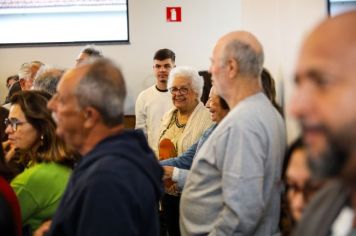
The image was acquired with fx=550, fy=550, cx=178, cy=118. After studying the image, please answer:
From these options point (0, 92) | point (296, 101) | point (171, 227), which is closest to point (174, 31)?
point (0, 92)

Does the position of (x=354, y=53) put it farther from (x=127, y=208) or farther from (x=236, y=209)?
(x=236, y=209)

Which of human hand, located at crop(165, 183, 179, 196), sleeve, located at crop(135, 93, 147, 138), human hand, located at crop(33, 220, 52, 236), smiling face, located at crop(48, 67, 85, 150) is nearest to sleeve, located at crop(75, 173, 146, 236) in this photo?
smiling face, located at crop(48, 67, 85, 150)

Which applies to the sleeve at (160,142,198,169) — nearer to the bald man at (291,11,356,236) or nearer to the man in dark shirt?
the man in dark shirt

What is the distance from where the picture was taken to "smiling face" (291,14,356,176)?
98 centimetres

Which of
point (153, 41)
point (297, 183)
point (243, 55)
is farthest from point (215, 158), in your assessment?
point (153, 41)

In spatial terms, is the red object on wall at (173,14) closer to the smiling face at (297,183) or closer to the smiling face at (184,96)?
the smiling face at (184,96)

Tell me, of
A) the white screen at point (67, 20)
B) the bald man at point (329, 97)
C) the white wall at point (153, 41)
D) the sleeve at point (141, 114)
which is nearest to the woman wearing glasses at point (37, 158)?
the bald man at point (329, 97)

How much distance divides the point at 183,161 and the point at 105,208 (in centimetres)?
145

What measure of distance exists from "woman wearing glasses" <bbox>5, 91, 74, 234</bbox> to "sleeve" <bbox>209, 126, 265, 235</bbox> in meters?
0.64

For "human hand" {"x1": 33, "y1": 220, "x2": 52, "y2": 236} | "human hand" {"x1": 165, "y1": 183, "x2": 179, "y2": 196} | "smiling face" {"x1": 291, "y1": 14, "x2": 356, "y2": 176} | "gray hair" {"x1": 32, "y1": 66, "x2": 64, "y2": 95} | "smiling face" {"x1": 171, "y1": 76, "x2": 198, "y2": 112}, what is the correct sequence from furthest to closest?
"smiling face" {"x1": 171, "y1": 76, "x2": 198, "y2": 112} < "human hand" {"x1": 165, "y1": 183, "x2": 179, "y2": 196} < "gray hair" {"x1": 32, "y1": 66, "x2": 64, "y2": 95} < "human hand" {"x1": 33, "y1": 220, "x2": 52, "y2": 236} < "smiling face" {"x1": 291, "y1": 14, "x2": 356, "y2": 176}

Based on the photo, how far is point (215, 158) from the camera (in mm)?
2107

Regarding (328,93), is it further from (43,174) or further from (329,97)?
(43,174)

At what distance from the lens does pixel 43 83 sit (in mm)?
3031

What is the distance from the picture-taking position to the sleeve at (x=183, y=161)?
3.02 meters
